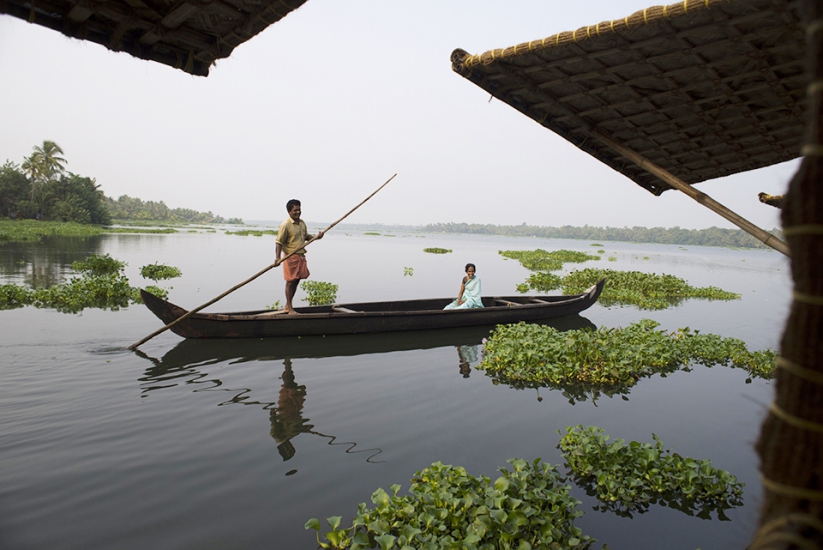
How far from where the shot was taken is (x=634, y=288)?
1922 centimetres

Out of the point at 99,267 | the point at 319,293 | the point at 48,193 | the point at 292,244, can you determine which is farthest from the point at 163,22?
the point at 48,193

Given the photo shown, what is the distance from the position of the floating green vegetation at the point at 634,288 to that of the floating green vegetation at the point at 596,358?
21.0ft

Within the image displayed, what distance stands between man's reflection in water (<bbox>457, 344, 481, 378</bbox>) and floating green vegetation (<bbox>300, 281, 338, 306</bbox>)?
539 cm

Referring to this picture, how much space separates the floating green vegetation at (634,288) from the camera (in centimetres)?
1684

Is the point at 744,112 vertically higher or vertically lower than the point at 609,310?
higher

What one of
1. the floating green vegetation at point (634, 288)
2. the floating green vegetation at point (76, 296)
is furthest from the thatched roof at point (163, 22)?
the floating green vegetation at point (634, 288)

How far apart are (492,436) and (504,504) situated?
6.63 feet

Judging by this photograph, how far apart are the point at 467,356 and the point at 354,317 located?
2.33m

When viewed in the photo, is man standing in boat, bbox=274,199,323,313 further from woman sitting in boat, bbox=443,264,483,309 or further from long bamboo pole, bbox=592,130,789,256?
long bamboo pole, bbox=592,130,789,256

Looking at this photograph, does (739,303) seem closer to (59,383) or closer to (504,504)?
(504,504)

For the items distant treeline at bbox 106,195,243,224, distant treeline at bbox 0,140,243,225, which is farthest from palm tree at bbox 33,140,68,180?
distant treeline at bbox 106,195,243,224

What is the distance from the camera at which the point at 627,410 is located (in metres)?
6.76

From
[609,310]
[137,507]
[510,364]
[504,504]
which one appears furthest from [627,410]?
[609,310]

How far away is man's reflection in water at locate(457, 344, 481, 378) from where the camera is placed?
8.30 m
